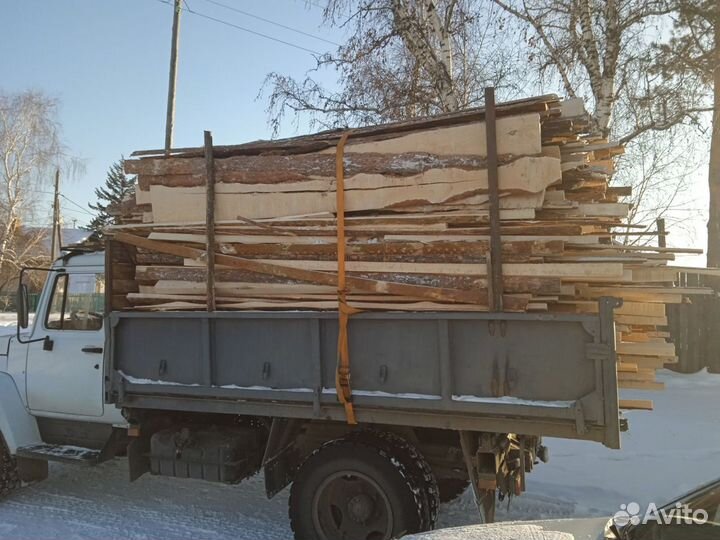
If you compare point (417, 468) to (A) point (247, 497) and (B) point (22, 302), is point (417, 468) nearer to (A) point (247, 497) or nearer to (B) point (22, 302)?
(A) point (247, 497)

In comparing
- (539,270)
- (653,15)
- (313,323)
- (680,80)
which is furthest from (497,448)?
A: (680,80)

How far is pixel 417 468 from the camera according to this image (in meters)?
3.80

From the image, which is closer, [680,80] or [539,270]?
[539,270]

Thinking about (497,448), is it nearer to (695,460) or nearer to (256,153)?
(256,153)

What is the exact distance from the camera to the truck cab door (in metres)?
4.96

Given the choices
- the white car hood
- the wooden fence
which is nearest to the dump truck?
the white car hood

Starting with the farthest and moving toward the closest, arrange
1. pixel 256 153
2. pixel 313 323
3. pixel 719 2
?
pixel 719 2, pixel 256 153, pixel 313 323

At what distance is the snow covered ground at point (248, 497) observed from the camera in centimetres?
453

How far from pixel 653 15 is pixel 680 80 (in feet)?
5.64

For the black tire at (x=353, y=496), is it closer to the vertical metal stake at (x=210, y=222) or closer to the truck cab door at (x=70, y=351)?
the vertical metal stake at (x=210, y=222)

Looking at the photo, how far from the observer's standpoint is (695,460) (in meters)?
6.02

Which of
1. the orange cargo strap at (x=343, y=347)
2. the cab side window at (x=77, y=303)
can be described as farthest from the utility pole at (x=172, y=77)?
the orange cargo strap at (x=343, y=347)

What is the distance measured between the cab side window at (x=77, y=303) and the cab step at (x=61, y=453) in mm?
1016

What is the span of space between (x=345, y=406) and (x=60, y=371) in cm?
286
